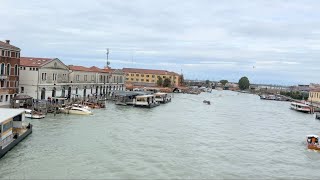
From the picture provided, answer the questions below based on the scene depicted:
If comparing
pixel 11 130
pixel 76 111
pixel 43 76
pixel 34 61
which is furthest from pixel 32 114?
pixel 34 61

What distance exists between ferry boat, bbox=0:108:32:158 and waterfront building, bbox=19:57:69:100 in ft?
59.5

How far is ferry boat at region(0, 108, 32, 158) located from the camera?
21047 mm

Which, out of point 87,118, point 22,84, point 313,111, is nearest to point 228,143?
point 87,118

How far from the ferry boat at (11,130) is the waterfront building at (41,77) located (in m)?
18.1

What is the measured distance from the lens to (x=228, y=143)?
1099 inches

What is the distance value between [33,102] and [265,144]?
23049 mm

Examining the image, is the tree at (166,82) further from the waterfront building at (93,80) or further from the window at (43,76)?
the window at (43,76)

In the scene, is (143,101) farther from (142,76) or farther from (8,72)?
(142,76)

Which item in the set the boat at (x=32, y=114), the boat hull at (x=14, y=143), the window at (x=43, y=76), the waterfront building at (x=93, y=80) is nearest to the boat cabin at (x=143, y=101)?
Answer: the waterfront building at (x=93, y=80)

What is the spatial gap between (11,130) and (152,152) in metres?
8.16

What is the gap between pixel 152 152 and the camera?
23406mm

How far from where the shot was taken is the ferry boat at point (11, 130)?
2105 cm

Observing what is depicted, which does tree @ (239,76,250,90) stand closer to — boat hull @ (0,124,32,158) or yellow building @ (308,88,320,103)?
yellow building @ (308,88,320,103)

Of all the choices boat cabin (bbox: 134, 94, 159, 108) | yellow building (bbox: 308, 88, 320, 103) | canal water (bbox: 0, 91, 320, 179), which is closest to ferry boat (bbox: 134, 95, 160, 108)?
boat cabin (bbox: 134, 94, 159, 108)
